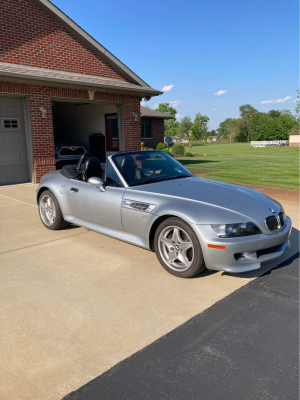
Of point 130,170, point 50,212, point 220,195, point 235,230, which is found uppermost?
point 130,170

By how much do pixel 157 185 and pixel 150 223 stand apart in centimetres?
67

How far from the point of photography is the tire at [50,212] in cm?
554

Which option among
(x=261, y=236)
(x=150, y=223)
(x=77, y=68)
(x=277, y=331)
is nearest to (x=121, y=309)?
(x=150, y=223)

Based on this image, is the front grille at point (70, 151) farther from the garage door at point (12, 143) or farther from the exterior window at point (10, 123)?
the exterior window at point (10, 123)

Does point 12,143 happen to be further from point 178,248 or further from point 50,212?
point 178,248

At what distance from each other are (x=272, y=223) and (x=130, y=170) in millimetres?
2056

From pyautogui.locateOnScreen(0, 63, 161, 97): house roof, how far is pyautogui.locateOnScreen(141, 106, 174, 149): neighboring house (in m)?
14.9

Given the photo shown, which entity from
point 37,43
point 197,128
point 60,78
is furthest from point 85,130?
point 197,128

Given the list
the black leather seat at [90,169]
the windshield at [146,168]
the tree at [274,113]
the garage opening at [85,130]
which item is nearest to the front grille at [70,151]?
the garage opening at [85,130]

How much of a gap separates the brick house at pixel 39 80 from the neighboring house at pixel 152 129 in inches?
583

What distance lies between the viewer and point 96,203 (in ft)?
15.6

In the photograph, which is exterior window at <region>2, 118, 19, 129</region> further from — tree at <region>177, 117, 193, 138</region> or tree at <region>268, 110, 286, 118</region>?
tree at <region>177, 117, 193, 138</region>

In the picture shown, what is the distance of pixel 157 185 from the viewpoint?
4516 mm

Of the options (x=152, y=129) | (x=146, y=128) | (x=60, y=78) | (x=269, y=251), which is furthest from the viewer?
(x=152, y=129)
